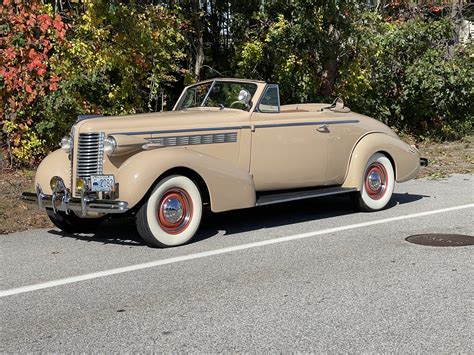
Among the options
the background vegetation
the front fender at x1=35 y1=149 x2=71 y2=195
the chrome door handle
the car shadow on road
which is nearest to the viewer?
the front fender at x1=35 y1=149 x2=71 y2=195

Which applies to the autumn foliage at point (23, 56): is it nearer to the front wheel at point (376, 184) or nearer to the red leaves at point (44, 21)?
the red leaves at point (44, 21)

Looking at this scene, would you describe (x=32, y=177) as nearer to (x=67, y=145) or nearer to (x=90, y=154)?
(x=67, y=145)

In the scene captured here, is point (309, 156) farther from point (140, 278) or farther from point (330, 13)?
point (330, 13)

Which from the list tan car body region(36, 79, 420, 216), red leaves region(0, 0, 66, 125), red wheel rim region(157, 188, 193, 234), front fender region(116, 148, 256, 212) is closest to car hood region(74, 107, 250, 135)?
tan car body region(36, 79, 420, 216)

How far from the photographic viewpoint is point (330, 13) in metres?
14.1

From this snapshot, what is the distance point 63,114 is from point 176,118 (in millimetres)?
5553

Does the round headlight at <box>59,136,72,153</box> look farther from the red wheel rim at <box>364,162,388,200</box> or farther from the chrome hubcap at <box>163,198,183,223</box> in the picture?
the red wheel rim at <box>364,162,388,200</box>

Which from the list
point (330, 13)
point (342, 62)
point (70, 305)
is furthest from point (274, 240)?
point (342, 62)

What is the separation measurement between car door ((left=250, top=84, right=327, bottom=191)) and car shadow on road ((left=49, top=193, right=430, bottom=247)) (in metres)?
0.52

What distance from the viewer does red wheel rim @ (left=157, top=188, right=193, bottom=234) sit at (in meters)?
7.27

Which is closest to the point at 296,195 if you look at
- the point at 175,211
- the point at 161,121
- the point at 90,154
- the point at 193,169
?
→ the point at 193,169

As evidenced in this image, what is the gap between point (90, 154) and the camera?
24.0ft

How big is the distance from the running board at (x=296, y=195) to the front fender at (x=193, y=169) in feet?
0.80

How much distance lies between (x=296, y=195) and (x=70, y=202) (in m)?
2.71
